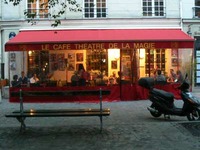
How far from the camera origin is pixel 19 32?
22.1 metres

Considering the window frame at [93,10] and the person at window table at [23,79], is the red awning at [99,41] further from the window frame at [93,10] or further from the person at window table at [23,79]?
the window frame at [93,10]

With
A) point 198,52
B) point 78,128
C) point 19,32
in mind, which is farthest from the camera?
point 198,52

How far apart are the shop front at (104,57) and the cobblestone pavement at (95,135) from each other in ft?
19.0

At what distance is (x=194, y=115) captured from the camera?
11758 millimetres

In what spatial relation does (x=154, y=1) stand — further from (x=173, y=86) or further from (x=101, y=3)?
(x=173, y=86)

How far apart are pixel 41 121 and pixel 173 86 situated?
8199mm

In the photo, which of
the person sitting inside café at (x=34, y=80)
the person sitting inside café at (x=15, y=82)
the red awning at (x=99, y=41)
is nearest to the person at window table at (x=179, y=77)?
the red awning at (x=99, y=41)

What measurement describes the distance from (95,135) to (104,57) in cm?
1157

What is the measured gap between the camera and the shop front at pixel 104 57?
18.9m

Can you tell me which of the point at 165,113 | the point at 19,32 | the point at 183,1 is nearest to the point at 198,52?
the point at 183,1

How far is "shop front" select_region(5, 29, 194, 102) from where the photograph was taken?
744 inches

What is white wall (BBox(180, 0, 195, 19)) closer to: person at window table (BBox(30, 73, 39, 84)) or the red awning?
the red awning

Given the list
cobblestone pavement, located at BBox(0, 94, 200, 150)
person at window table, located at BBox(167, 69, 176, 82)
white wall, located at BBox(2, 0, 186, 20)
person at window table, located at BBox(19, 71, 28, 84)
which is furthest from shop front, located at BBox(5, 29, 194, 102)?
cobblestone pavement, located at BBox(0, 94, 200, 150)

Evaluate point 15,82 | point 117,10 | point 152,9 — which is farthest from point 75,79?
point 152,9
